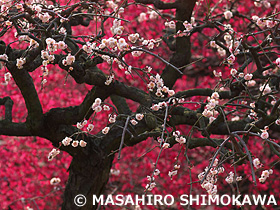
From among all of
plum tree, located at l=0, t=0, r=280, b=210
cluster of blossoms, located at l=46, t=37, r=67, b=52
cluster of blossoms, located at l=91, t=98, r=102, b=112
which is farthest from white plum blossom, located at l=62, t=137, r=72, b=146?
cluster of blossoms, located at l=46, t=37, r=67, b=52

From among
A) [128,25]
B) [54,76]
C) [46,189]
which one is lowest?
[46,189]

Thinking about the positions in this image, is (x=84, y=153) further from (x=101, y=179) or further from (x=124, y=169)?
(x=124, y=169)

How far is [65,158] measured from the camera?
8320 millimetres

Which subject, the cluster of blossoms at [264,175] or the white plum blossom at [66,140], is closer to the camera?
the cluster of blossoms at [264,175]

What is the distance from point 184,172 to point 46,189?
3090 millimetres

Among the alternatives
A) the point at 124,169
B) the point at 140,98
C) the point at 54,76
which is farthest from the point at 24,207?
the point at 140,98

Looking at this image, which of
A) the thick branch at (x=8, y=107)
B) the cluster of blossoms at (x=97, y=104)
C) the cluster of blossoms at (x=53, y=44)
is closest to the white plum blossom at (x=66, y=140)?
the cluster of blossoms at (x=97, y=104)

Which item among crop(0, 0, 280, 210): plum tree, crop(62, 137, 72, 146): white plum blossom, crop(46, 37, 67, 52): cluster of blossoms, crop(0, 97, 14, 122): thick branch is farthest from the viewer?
crop(0, 97, 14, 122): thick branch

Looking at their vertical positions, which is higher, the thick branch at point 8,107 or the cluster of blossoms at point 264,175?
the thick branch at point 8,107

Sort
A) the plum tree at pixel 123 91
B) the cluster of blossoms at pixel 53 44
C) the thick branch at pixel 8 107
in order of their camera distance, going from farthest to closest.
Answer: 1. the thick branch at pixel 8 107
2. the plum tree at pixel 123 91
3. the cluster of blossoms at pixel 53 44

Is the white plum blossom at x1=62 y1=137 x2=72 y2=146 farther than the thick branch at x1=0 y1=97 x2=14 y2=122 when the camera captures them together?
No

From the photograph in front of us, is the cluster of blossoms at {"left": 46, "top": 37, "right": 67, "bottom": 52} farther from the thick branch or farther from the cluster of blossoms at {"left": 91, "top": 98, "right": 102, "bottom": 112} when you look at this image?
the thick branch

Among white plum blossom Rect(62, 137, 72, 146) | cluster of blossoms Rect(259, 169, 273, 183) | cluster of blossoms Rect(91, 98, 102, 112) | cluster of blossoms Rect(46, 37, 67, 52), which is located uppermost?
cluster of blossoms Rect(46, 37, 67, 52)

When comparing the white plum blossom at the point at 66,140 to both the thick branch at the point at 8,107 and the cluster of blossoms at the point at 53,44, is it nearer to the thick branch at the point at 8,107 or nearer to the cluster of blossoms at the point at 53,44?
the cluster of blossoms at the point at 53,44
